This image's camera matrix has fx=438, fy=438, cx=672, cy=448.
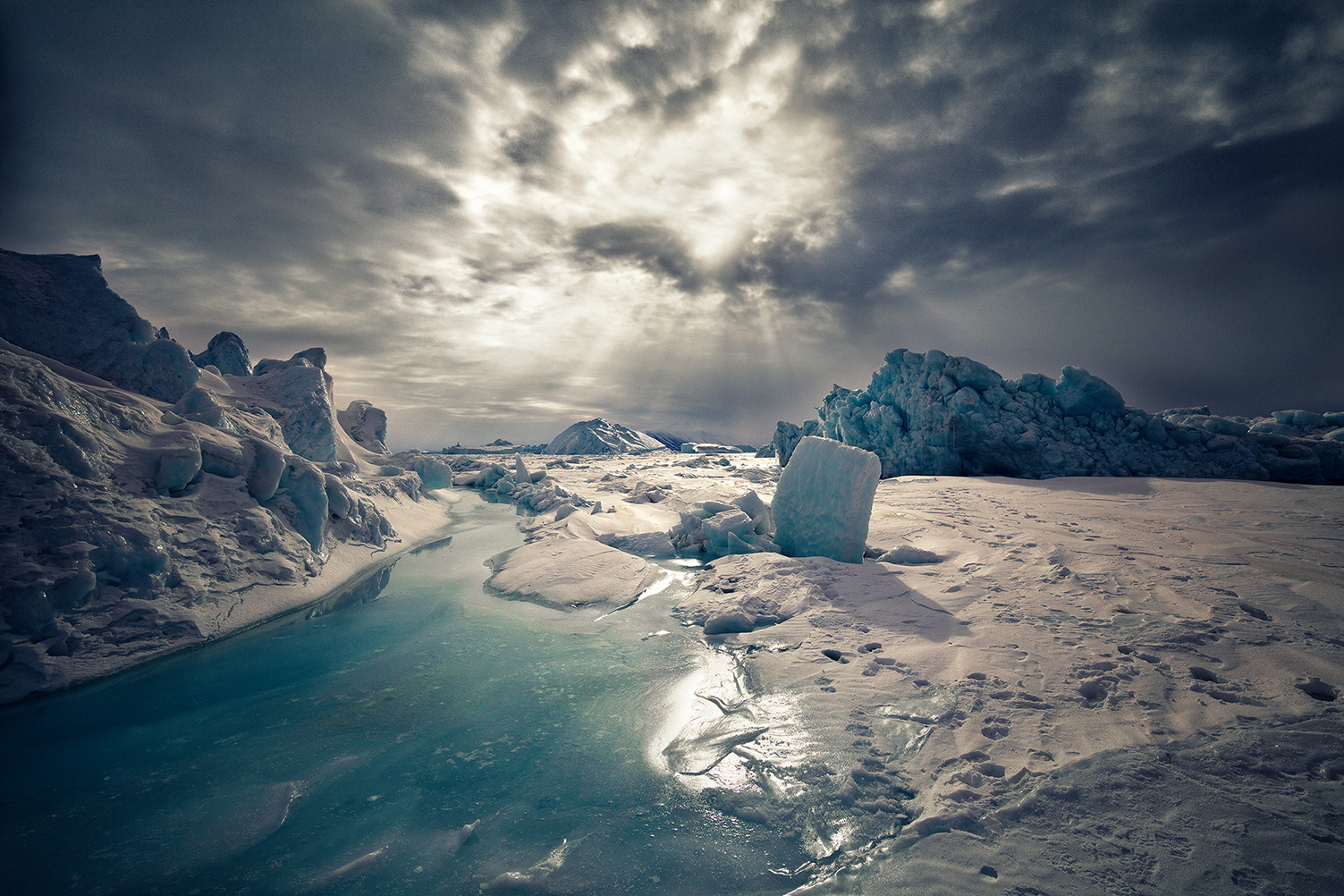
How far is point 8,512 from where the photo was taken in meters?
4.98

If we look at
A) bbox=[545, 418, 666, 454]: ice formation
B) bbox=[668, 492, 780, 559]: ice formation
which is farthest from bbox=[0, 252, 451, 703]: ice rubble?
bbox=[545, 418, 666, 454]: ice formation

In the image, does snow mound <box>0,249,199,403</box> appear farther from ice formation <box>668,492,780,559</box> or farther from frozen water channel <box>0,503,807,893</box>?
ice formation <box>668,492,780,559</box>

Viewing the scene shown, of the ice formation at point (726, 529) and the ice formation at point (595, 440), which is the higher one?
the ice formation at point (595, 440)

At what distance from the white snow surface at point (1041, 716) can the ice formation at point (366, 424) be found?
25.2 m

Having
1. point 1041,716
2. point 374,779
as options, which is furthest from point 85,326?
point 1041,716

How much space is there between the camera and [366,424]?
25.4 m

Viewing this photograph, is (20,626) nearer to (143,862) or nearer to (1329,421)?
(143,862)

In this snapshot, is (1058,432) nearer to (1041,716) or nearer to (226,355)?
(1041,716)

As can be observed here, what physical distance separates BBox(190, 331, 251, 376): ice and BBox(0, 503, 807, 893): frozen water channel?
Result: 25.2 meters

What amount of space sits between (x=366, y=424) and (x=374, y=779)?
88.5 feet

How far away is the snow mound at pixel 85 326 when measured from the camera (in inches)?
385

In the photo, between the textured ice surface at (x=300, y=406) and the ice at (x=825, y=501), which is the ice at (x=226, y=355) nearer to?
the textured ice surface at (x=300, y=406)

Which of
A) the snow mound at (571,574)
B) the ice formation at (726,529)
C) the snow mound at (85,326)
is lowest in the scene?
the snow mound at (571,574)

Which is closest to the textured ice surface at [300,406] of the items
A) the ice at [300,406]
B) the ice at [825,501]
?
the ice at [300,406]
